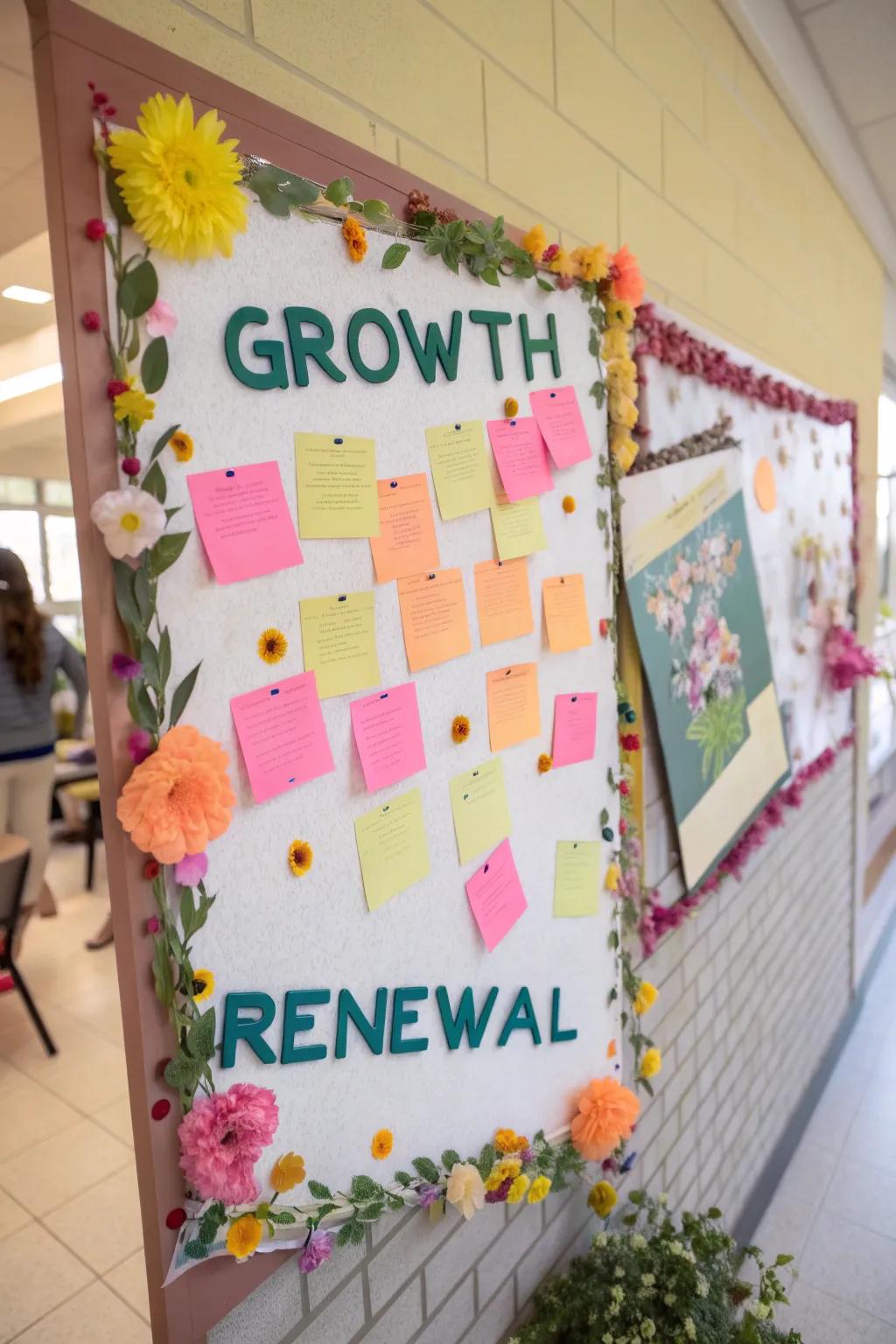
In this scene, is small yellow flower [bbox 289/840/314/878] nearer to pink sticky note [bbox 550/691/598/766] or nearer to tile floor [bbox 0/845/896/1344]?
pink sticky note [bbox 550/691/598/766]

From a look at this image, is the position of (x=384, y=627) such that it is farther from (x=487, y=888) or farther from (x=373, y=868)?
(x=487, y=888)

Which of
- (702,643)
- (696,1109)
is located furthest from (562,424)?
(696,1109)

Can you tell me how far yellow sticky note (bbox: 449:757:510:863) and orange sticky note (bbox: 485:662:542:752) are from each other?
0.13 ft

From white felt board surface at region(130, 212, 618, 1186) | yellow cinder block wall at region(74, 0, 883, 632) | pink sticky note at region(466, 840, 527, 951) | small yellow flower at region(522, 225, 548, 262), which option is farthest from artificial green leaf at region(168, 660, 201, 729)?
small yellow flower at region(522, 225, 548, 262)

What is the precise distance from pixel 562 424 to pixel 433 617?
0.39 meters

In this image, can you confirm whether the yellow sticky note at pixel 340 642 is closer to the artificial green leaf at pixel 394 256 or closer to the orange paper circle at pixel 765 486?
the artificial green leaf at pixel 394 256

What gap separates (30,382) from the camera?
472 centimetres

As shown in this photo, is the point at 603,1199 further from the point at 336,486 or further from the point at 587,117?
the point at 587,117

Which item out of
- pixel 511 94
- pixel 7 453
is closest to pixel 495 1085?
pixel 511 94

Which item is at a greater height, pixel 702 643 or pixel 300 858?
pixel 702 643

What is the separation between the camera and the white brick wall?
38.0 inches

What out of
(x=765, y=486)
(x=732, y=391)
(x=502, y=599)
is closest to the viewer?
(x=502, y=599)

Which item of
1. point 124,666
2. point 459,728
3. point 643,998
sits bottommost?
point 643,998

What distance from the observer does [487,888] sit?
1.06 m
